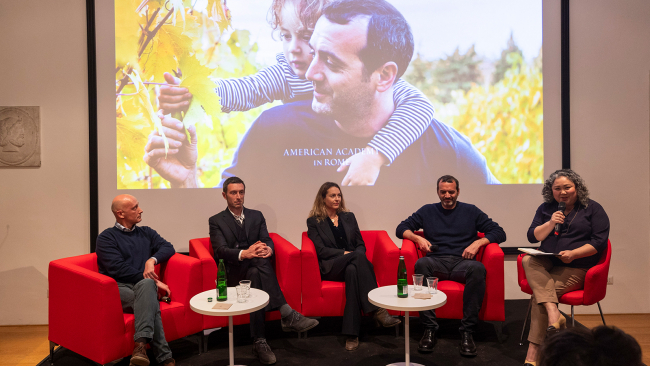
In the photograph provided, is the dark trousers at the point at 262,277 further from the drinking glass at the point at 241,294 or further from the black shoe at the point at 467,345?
the black shoe at the point at 467,345

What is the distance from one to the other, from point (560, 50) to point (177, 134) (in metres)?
3.61

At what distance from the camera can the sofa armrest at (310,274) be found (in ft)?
11.1

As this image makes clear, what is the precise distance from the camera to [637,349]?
0.88m

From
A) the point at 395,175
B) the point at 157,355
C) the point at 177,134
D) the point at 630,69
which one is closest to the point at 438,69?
the point at 395,175

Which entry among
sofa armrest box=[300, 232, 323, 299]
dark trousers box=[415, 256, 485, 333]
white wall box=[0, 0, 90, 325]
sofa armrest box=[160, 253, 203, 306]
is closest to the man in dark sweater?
dark trousers box=[415, 256, 485, 333]

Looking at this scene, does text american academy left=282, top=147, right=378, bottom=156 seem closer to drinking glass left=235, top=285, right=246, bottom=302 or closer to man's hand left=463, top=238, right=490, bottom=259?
man's hand left=463, top=238, right=490, bottom=259

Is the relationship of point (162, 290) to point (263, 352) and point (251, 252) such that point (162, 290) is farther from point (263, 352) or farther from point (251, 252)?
point (263, 352)

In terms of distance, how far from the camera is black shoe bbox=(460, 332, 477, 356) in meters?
3.02

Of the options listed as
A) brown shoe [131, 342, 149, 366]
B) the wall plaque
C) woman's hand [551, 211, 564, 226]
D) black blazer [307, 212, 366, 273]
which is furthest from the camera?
the wall plaque

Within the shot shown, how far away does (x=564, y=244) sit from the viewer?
10.3ft

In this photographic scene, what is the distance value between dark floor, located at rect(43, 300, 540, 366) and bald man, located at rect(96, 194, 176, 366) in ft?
1.30

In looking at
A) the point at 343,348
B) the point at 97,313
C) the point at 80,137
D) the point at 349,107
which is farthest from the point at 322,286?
the point at 80,137

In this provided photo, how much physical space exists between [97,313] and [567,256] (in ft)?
9.96

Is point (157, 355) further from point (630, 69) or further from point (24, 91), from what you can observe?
point (630, 69)
